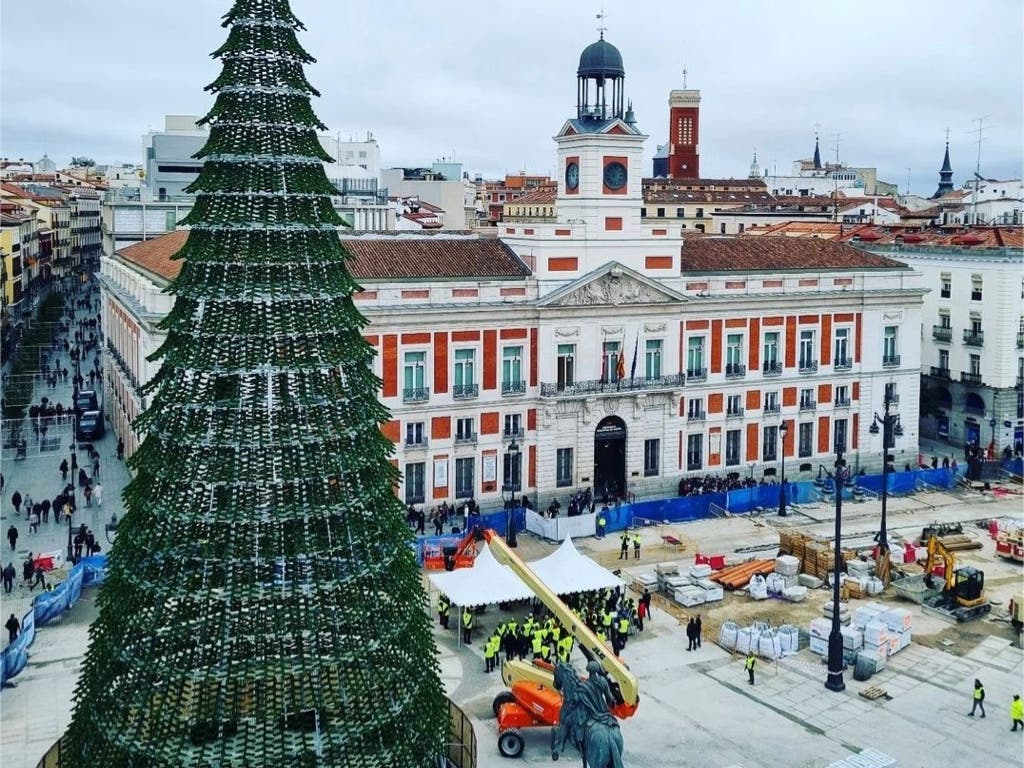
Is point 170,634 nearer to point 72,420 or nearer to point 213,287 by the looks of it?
point 213,287

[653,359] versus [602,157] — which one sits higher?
[602,157]

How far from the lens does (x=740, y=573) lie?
1460 inches

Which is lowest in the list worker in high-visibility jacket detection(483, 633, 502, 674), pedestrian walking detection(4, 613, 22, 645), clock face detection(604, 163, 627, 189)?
worker in high-visibility jacket detection(483, 633, 502, 674)

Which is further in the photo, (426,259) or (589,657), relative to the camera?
(426,259)

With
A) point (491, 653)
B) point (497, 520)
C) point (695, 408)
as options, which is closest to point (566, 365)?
point (695, 408)

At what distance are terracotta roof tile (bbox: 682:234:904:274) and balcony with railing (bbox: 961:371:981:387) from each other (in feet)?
27.8

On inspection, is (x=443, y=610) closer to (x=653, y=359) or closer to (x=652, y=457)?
(x=652, y=457)

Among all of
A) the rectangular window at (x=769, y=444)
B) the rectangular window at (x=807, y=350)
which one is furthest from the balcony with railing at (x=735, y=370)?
the rectangular window at (x=807, y=350)

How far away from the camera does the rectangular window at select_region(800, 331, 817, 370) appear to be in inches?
2063

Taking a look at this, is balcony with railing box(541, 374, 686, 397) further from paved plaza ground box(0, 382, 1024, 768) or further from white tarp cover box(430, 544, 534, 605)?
white tarp cover box(430, 544, 534, 605)

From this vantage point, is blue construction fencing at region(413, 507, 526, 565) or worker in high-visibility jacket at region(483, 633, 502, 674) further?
blue construction fencing at region(413, 507, 526, 565)

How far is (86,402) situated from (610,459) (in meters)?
30.2

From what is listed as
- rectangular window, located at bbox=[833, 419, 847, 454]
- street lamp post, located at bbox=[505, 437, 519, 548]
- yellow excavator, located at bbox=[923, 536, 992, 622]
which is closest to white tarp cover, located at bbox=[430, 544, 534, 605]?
street lamp post, located at bbox=[505, 437, 519, 548]

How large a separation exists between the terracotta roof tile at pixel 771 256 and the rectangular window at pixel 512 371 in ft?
29.9
